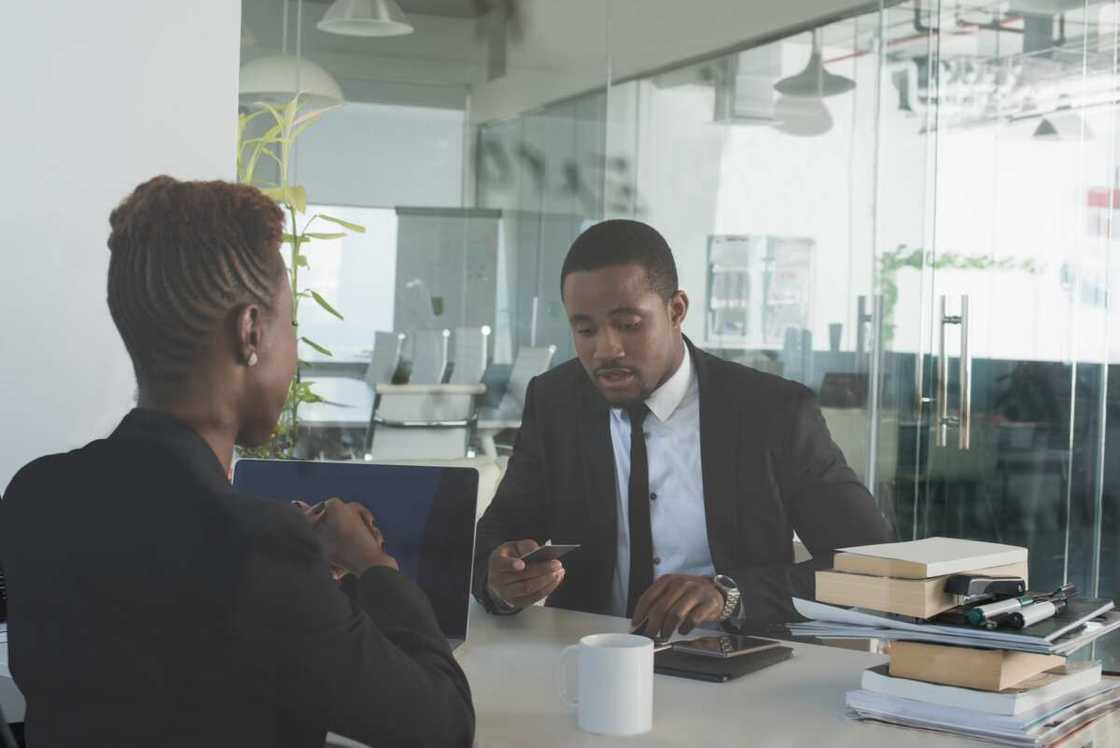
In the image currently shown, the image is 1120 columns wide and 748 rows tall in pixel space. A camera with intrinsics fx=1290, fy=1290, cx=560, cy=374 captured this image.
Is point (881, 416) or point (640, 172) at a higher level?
point (640, 172)

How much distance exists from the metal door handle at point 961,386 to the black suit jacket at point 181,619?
4485 mm

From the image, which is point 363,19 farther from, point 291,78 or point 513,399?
point 513,399

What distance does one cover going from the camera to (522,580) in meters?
1.94

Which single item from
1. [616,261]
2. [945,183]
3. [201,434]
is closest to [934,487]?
[945,183]

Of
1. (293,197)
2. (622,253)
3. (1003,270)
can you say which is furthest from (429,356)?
(622,253)

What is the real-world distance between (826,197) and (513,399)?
1634mm

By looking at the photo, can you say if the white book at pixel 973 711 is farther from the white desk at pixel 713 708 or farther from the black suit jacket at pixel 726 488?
the black suit jacket at pixel 726 488

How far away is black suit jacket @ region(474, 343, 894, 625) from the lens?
2242mm

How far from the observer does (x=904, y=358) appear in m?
5.53

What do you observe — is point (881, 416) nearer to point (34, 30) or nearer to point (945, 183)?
point (945, 183)

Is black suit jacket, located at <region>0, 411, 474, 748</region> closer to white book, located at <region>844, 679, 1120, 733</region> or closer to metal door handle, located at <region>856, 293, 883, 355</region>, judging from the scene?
white book, located at <region>844, 679, 1120, 733</region>

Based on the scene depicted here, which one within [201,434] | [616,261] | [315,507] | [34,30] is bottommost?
[315,507]

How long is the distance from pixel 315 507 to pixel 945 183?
438 cm

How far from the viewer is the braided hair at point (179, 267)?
3.80 feet
